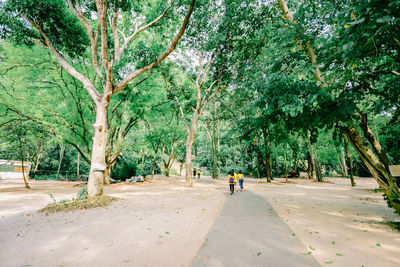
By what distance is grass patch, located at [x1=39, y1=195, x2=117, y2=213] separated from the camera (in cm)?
679

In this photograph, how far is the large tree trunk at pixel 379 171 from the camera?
4945 mm

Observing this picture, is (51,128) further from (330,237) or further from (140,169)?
(140,169)

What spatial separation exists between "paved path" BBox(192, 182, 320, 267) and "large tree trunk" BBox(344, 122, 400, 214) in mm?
2928

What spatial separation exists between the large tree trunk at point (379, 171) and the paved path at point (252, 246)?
9.61ft

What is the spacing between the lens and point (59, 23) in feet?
27.9

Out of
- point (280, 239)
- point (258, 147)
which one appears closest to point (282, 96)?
point (280, 239)

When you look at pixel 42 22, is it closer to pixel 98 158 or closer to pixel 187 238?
pixel 98 158

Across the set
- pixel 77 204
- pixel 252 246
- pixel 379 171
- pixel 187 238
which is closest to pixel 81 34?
pixel 77 204

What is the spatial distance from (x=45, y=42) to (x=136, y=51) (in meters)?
3.97

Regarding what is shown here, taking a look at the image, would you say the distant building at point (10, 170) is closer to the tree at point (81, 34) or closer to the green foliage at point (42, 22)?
the green foliage at point (42, 22)

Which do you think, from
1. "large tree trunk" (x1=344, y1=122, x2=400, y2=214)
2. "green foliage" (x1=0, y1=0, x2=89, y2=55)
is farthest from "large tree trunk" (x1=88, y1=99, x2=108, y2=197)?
"large tree trunk" (x1=344, y1=122, x2=400, y2=214)

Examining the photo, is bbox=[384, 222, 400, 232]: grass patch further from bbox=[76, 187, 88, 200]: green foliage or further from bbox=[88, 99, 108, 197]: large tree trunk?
bbox=[76, 187, 88, 200]: green foliage

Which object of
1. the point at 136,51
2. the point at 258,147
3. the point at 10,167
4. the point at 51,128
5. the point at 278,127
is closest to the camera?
the point at 278,127

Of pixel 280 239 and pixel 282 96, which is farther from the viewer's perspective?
pixel 282 96
